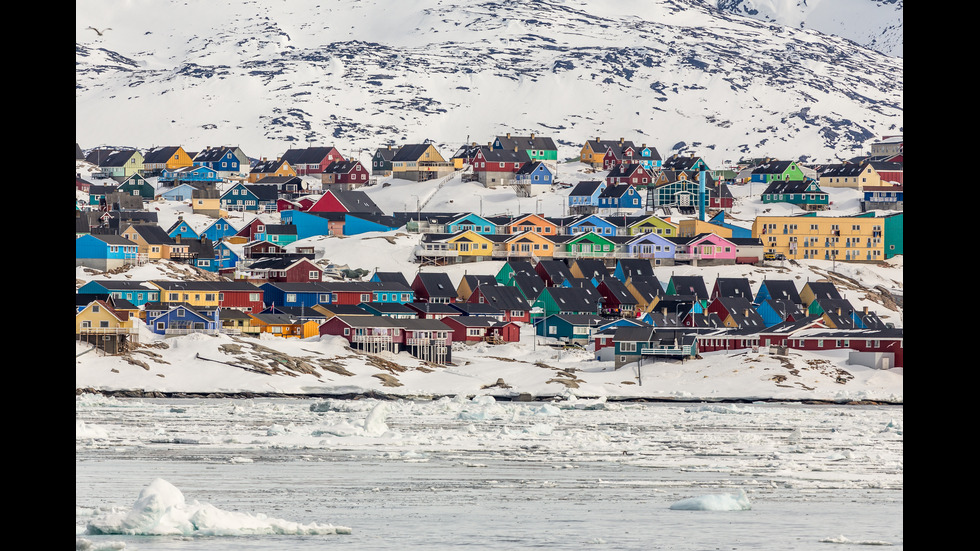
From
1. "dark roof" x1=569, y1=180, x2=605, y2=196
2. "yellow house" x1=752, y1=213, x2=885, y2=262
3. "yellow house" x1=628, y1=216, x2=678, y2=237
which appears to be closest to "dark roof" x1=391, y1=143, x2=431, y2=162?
"dark roof" x1=569, y1=180, x2=605, y2=196

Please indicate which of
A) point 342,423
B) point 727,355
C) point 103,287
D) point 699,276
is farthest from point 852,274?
point 342,423

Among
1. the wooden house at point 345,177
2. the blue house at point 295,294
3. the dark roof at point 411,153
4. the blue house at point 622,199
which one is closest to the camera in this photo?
the blue house at point 295,294

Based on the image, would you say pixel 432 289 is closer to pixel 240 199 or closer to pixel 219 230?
pixel 219 230

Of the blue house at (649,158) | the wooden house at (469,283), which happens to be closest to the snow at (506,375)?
the wooden house at (469,283)

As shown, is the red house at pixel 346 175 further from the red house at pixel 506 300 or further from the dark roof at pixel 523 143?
the red house at pixel 506 300
